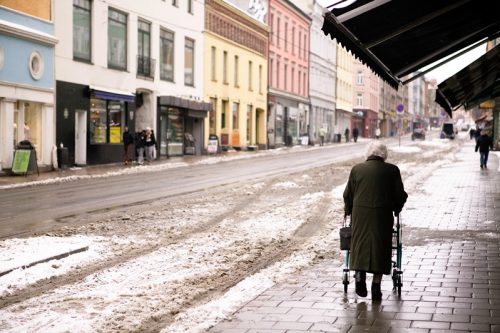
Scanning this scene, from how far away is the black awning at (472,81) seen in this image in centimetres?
1346

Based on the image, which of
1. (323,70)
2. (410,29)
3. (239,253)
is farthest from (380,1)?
(323,70)

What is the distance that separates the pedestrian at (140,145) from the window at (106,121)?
97 cm

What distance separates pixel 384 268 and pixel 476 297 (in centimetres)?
101

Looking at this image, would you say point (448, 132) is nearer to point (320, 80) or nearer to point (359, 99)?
point (359, 99)

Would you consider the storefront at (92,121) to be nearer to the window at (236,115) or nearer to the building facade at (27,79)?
the building facade at (27,79)

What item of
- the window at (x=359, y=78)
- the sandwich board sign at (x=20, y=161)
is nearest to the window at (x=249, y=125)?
the sandwich board sign at (x=20, y=161)

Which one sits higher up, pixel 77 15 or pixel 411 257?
pixel 77 15

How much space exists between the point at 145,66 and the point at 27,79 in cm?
1076

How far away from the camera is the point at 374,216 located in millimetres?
7395

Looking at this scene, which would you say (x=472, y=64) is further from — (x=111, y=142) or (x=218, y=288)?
(x=111, y=142)

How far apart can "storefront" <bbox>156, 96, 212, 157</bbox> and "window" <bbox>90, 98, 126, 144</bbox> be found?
161 inches

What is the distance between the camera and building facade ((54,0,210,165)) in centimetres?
3086

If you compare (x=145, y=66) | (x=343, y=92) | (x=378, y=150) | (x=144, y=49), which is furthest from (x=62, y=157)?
(x=343, y=92)

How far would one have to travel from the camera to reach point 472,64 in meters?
13.6
